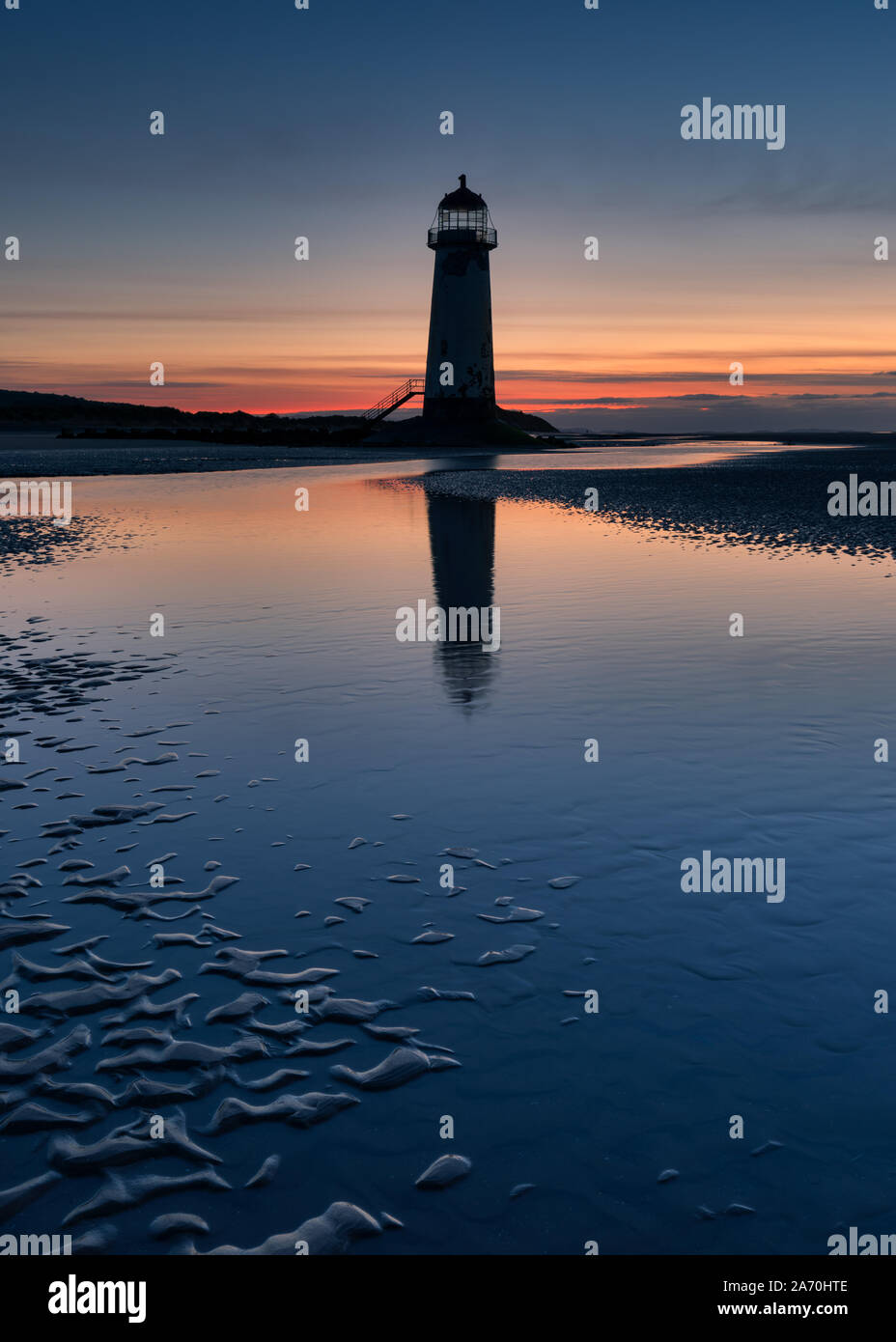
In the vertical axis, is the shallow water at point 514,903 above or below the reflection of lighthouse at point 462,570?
below

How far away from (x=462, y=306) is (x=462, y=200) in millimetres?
6704

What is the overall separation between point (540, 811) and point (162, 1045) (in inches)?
123

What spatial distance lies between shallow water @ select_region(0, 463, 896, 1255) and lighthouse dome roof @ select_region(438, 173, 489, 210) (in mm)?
58126

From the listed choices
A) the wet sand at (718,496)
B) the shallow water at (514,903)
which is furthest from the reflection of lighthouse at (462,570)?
the wet sand at (718,496)

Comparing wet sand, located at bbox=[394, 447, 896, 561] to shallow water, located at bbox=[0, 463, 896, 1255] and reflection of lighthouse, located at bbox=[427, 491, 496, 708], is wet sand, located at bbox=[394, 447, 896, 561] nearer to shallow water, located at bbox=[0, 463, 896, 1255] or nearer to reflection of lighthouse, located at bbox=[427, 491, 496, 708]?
reflection of lighthouse, located at bbox=[427, 491, 496, 708]

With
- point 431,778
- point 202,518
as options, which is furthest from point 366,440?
point 431,778

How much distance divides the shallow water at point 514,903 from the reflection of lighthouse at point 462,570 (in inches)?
4.6

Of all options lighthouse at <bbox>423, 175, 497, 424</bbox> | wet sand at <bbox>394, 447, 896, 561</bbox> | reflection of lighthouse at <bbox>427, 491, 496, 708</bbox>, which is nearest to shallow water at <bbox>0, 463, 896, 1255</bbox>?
reflection of lighthouse at <bbox>427, 491, 496, 708</bbox>

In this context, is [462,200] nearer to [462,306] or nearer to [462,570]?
[462,306]

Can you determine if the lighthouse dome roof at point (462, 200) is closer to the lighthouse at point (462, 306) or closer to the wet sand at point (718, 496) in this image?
the lighthouse at point (462, 306)

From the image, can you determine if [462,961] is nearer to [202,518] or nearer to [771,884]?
[771,884]

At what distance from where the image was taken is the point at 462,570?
17.0 m

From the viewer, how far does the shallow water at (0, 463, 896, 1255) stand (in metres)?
3.38

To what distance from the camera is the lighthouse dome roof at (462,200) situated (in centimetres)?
6369
